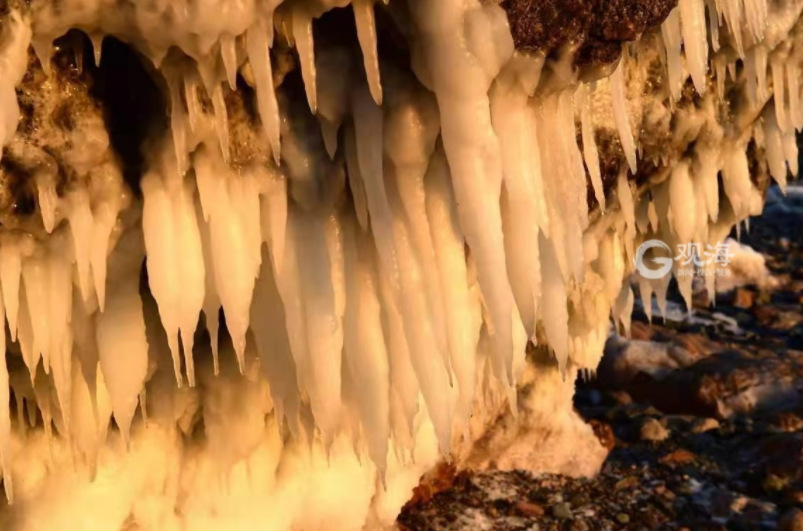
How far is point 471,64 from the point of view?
2.78 m

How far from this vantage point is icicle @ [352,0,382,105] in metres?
2.73

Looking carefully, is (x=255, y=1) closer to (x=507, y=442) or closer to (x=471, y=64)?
(x=471, y=64)

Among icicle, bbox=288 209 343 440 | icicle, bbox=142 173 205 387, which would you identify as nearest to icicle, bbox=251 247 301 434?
icicle, bbox=288 209 343 440

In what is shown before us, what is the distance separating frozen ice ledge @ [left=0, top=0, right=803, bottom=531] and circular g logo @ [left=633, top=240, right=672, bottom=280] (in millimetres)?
1072

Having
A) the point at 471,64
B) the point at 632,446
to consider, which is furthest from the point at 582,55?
the point at 632,446

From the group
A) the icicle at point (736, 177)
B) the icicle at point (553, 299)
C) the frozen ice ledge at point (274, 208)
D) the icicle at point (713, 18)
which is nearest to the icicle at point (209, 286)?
the frozen ice ledge at point (274, 208)

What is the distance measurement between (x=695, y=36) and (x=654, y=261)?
2.00 metres

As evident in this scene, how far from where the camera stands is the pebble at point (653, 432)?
709 centimetres

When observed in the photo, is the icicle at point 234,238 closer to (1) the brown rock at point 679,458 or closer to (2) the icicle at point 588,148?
(2) the icicle at point 588,148

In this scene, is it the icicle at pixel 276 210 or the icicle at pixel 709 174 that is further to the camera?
the icicle at pixel 709 174

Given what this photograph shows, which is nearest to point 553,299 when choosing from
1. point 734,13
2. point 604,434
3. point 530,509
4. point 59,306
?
point 734,13

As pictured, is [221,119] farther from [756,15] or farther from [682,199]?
[682,199]

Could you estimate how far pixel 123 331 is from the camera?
337 centimetres

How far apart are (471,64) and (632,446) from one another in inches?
198
